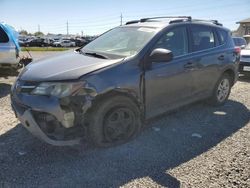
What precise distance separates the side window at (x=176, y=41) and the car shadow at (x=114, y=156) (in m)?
1.28

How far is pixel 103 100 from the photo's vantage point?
149 inches

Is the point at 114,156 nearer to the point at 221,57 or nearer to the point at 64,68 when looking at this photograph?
the point at 64,68

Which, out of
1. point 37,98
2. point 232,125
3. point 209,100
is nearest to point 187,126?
point 232,125

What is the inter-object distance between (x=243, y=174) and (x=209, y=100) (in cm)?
271

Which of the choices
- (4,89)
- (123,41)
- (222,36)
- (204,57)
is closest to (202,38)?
(204,57)

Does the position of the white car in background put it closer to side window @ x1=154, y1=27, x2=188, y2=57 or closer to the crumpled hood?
side window @ x1=154, y1=27, x2=188, y2=57

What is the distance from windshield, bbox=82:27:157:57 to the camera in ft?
14.4

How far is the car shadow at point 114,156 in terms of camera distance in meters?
3.32

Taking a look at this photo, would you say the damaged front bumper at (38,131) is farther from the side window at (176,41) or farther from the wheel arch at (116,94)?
the side window at (176,41)

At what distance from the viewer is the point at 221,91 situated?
6.13m

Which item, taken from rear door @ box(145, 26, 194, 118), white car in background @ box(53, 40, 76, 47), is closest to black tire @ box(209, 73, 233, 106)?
rear door @ box(145, 26, 194, 118)

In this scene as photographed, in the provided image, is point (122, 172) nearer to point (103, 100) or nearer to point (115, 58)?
point (103, 100)

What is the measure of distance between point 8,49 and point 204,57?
558 cm

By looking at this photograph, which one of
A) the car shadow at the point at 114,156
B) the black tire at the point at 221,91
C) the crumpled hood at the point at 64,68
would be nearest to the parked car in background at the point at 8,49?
the car shadow at the point at 114,156
